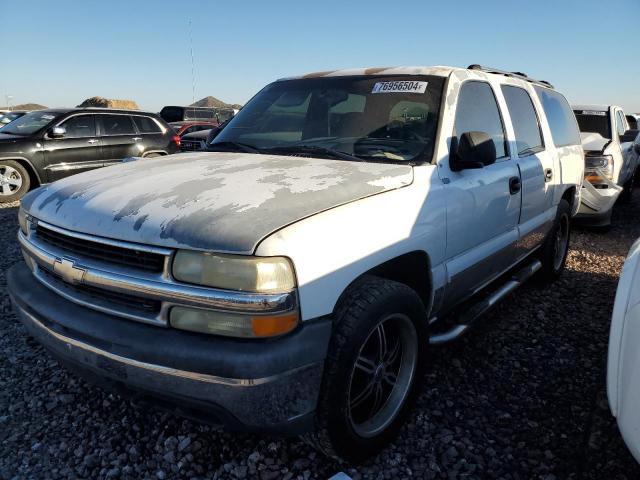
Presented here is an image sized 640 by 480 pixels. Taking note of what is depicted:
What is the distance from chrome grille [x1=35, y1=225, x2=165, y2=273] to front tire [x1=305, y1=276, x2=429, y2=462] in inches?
29.2

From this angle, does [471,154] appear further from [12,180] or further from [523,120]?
[12,180]

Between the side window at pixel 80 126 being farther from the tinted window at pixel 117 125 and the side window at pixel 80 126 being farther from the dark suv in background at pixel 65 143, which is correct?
the tinted window at pixel 117 125

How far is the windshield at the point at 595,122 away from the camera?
25.0ft

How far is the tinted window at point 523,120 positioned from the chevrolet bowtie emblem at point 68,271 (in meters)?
3.02

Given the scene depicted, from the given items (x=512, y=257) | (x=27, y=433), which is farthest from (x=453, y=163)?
(x=27, y=433)

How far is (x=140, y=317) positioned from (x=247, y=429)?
0.58 metres

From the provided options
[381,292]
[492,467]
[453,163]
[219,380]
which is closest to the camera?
[219,380]

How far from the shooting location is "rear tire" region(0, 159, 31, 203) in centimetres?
823

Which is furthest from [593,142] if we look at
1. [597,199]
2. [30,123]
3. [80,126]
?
[30,123]

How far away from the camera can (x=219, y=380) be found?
168 centimetres

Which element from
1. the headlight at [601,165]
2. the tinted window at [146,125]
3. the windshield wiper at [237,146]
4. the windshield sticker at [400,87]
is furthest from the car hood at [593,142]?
the tinted window at [146,125]

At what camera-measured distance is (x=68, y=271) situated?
202cm

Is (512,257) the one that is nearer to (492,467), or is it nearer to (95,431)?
(492,467)

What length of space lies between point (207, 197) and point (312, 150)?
0.99 m
